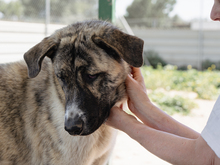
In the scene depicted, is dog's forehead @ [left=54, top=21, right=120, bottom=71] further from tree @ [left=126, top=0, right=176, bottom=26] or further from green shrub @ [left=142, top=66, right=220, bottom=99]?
tree @ [left=126, top=0, right=176, bottom=26]

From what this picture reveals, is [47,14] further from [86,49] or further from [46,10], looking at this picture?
[86,49]

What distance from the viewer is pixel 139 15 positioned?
2442cm

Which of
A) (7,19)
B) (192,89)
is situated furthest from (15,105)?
(192,89)

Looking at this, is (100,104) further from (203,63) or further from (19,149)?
(203,63)

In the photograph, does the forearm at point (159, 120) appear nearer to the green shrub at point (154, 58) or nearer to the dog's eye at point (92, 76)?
the dog's eye at point (92, 76)

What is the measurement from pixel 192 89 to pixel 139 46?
6340 millimetres

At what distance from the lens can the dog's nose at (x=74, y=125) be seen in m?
1.63

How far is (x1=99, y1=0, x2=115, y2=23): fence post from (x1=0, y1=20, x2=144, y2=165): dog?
83 centimetres

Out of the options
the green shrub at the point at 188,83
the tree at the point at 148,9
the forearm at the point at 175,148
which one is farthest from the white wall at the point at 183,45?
the forearm at the point at 175,148

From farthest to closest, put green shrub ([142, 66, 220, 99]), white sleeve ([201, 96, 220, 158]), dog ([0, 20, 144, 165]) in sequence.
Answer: green shrub ([142, 66, 220, 99]) → dog ([0, 20, 144, 165]) → white sleeve ([201, 96, 220, 158])

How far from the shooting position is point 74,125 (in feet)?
5.35

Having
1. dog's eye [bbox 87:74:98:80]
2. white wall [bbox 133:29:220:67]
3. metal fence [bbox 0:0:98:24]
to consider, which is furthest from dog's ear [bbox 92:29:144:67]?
white wall [bbox 133:29:220:67]

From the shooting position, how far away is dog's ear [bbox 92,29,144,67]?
1.68m

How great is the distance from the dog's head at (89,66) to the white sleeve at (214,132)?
0.61 m
